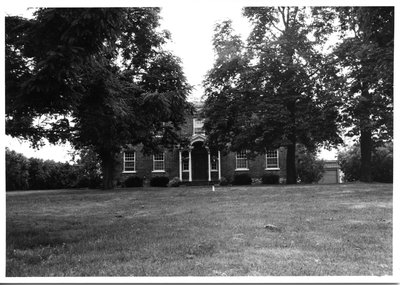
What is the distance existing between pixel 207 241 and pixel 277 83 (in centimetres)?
1725

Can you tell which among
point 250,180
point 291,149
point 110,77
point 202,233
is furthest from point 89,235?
point 250,180

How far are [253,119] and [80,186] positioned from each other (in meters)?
14.4

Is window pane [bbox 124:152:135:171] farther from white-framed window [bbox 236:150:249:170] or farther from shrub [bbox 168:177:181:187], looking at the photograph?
white-framed window [bbox 236:150:249:170]

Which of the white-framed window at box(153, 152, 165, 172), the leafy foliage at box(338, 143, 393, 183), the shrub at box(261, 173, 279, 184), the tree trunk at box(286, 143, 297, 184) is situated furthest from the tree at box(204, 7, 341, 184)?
the white-framed window at box(153, 152, 165, 172)

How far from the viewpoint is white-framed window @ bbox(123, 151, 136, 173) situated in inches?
1226

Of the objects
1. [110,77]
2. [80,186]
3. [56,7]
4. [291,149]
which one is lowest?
[80,186]

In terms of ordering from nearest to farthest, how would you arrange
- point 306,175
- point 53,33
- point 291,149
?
point 53,33
point 291,149
point 306,175

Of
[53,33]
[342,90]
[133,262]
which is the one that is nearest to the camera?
[133,262]

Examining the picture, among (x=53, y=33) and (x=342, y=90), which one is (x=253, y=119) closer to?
(x=342, y=90)

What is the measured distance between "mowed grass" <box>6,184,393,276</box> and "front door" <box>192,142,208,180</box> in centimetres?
2016

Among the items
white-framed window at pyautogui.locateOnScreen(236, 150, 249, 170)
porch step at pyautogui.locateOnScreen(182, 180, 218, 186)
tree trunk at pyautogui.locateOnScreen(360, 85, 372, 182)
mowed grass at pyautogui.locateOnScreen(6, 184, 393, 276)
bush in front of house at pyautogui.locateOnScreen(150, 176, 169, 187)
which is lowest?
porch step at pyautogui.locateOnScreen(182, 180, 218, 186)

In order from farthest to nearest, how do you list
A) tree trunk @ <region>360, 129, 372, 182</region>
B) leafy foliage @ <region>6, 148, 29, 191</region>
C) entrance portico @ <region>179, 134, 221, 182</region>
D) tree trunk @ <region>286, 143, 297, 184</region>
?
entrance portico @ <region>179, 134, 221, 182</region>, tree trunk @ <region>286, 143, 297, 184</region>, tree trunk @ <region>360, 129, 372, 182</region>, leafy foliage @ <region>6, 148, 29, 191</region>

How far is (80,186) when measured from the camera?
29078mm

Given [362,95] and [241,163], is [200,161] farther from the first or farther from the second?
[362,95]
